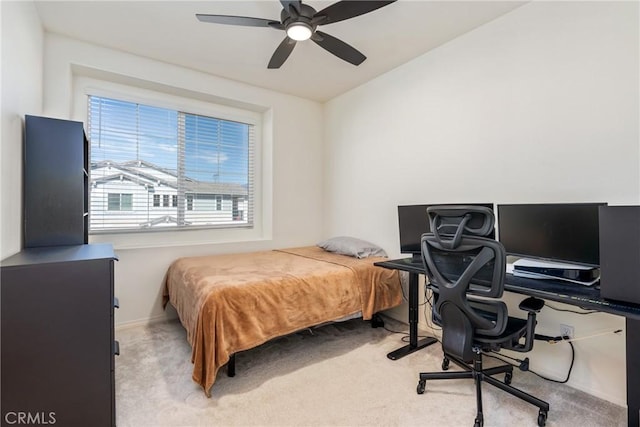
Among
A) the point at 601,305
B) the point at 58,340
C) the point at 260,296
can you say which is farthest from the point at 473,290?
the point at 58,340

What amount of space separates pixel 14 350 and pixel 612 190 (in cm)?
330

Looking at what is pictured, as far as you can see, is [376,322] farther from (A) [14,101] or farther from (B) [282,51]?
(A) [14,101]

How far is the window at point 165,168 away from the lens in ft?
10.2

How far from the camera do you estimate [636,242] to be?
137cm

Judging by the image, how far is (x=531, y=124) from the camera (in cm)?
224

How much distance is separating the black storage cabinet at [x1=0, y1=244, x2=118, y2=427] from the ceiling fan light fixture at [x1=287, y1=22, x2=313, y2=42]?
1807 mm

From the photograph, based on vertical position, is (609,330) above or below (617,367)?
above

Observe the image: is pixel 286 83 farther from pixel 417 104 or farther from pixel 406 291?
pixel 406 291

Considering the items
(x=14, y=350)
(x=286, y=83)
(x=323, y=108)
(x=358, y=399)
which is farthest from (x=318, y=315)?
(x=323, y=108)

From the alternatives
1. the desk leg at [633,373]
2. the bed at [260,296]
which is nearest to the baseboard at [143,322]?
the bed at [260,296]

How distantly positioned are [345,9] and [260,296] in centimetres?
199

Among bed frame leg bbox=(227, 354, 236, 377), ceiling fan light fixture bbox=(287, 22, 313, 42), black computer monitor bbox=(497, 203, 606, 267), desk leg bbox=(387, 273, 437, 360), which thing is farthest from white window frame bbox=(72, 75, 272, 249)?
black computer monitor bbox=(497, 203, 606, 267)

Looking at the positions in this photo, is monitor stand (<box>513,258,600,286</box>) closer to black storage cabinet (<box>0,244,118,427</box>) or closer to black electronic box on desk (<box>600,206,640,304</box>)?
black electronic box on desk (<box>600,206,640,304</box>)

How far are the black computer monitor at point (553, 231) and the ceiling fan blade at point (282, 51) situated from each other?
78.3 inches
